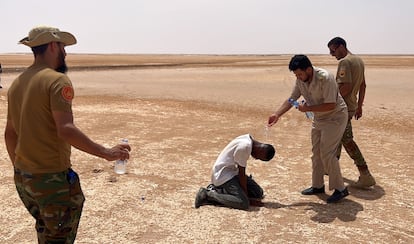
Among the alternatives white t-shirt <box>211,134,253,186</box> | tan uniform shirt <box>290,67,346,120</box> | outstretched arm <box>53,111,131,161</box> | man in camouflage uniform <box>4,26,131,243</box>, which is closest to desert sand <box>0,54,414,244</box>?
white t-shirt <box>211,134,253,186</box>

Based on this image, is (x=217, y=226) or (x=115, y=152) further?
(x=217, y=226)

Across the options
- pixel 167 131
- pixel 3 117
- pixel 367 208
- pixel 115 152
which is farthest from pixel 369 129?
pixel 3 117

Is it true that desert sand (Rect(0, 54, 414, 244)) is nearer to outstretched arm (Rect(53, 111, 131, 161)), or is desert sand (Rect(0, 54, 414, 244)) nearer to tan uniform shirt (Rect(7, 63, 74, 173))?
tan uniform shirt (Rect(7, 63, 74, 173))

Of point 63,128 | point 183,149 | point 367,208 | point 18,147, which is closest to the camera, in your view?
point 63,128

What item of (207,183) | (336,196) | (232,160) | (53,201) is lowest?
(207,183)

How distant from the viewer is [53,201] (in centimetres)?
278

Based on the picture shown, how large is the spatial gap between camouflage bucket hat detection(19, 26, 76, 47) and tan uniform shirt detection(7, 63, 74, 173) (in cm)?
17

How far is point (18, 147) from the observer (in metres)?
2.80

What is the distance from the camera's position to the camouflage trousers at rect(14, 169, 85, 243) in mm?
2766

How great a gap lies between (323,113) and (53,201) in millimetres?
3586

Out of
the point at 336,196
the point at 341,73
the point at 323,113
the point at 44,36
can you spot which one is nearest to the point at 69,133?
the point at 44,36

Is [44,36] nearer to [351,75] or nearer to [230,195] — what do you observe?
[230,195]

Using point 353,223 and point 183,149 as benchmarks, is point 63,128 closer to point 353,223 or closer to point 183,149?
point 353,223

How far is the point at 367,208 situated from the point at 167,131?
560 cm
